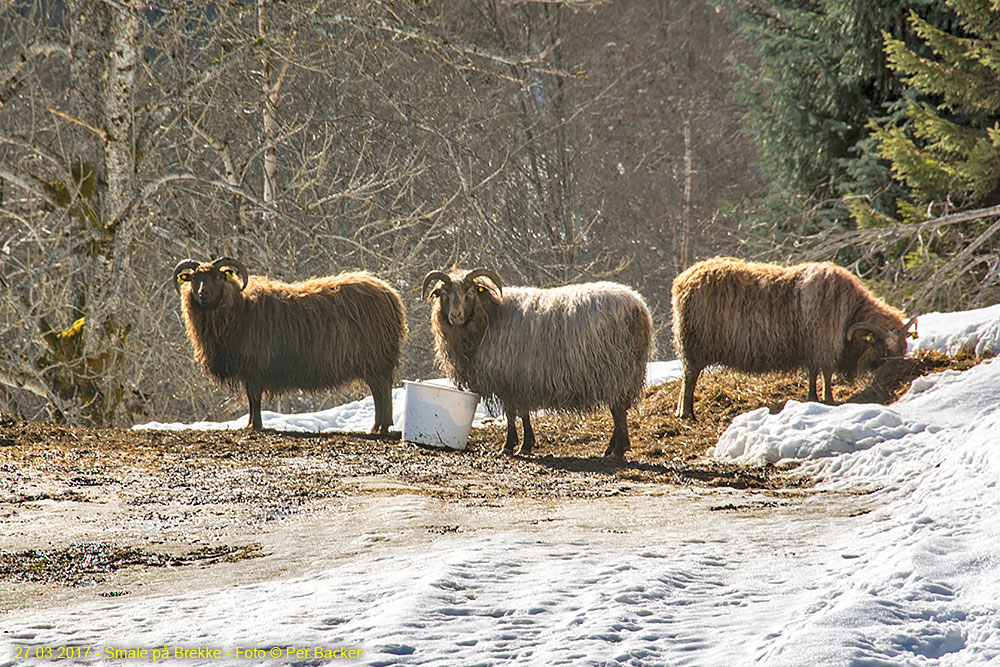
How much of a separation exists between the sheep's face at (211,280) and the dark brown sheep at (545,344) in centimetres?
219

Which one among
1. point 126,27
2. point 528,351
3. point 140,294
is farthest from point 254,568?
point 140,294

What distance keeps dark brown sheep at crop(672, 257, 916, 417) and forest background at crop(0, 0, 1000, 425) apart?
2.07m

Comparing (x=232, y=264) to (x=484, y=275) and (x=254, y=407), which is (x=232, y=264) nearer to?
(x=254, y=407)

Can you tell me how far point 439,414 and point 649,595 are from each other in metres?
5.40

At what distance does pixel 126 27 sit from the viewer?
1097 cm

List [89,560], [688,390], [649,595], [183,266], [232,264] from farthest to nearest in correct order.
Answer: [688,390], [183,266], [232,264], [89,560], [649,595]

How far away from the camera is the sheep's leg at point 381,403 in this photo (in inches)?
430

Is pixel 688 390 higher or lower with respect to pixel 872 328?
lower

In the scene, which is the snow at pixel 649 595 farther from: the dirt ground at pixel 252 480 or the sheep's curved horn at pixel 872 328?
the sheep's curved horn at pixel 872 328

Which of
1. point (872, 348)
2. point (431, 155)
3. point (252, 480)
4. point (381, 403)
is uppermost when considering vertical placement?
point (431, 155)

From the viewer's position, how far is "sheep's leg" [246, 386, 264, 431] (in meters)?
10.5

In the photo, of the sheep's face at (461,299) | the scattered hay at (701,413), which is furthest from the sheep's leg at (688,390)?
the sheep's face at (461,299)

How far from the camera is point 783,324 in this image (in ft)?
36.9

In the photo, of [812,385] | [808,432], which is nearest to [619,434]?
[808,432]
